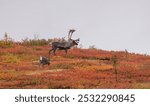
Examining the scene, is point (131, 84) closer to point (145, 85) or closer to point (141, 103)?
point (145, 85)

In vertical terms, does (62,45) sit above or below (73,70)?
above

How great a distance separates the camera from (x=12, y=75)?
40875 mm

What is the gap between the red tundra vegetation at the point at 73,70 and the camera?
3738 cm

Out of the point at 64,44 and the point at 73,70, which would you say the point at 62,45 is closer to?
the point at 64,44

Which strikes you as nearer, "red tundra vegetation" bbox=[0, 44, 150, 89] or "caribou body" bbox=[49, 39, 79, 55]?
"red tundra vegetation" bbox=[0, 44, 150, 89]

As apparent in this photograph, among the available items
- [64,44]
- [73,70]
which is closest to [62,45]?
[64,44]

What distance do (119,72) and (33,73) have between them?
575cm

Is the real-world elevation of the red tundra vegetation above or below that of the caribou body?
below

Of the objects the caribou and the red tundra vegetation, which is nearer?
the red tundra vegetation

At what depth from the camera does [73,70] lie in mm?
43281

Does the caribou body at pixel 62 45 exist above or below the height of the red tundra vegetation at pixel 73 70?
above

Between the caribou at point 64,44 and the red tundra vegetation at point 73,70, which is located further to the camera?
the caribou at point 64,44

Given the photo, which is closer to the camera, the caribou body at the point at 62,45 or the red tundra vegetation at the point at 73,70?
the red tundra vegetation at the point at 73,70

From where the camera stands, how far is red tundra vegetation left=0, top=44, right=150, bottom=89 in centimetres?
3738
